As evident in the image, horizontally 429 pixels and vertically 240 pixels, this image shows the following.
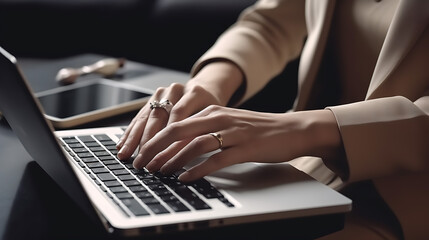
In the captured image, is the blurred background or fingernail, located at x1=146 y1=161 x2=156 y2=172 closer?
fingernail, located at x1=146 y1=161 x2=156 y2=172

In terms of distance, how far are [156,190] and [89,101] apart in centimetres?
48

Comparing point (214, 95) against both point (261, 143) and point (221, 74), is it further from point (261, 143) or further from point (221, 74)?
point (261, 143)

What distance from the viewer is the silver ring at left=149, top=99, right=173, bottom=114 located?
2.78 feet

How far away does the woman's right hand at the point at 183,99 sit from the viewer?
790mm

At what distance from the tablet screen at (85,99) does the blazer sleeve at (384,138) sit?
1.50 ft

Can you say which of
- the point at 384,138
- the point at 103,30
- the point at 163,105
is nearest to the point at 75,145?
the point at 163,105

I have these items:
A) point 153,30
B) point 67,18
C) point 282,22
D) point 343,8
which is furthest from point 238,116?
point 67,18

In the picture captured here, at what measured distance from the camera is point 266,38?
3.68ft

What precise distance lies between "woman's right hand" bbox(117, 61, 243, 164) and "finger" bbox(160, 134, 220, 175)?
0.08 meters

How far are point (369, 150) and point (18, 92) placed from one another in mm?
363

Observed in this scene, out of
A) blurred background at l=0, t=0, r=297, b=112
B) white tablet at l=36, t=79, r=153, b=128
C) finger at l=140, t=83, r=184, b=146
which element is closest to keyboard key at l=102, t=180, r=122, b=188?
finger at l=140, t=83, r=184, b=146

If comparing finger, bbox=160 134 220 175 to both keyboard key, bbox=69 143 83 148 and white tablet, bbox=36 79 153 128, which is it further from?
white tablet, bbox=36 79 153 128

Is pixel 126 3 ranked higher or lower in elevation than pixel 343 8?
lower

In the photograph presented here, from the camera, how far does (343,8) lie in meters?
0.93
